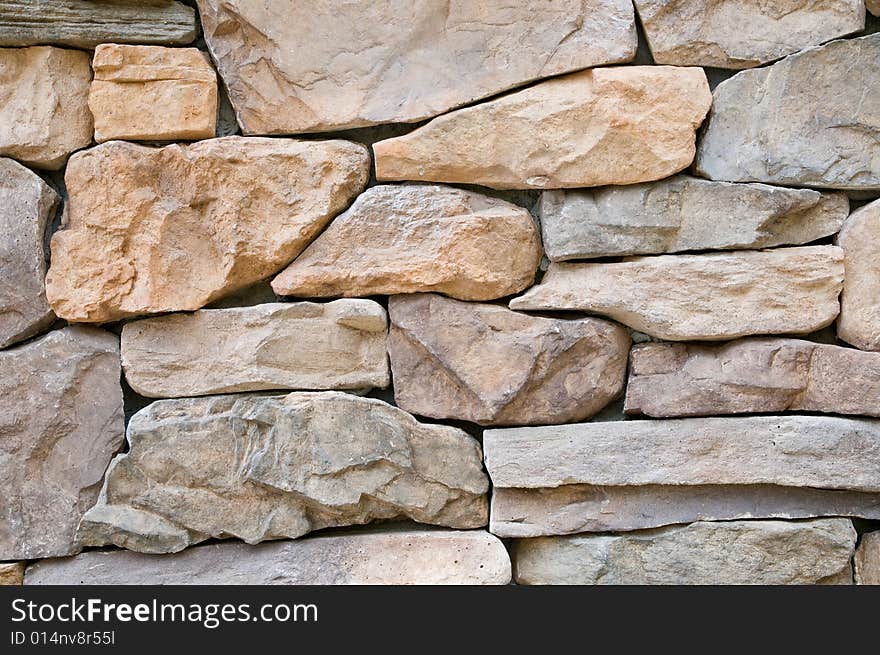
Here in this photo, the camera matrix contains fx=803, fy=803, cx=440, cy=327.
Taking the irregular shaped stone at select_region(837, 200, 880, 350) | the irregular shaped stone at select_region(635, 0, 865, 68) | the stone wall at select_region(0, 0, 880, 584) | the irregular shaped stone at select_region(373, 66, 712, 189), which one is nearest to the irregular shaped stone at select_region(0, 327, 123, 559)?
the stone wall at select_region(0, 0, 880, 584)

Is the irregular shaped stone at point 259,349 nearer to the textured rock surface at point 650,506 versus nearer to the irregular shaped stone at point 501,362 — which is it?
the irregular shaped stone at point 501,362

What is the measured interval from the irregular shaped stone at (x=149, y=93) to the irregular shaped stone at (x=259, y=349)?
15.6 inches

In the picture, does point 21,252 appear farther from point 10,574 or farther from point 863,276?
point 863,276

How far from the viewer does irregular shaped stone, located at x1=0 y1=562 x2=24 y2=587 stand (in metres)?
1.67

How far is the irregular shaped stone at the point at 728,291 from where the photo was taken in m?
1.61

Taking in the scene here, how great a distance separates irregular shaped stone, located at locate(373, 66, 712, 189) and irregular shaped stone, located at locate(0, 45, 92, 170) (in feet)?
2.30

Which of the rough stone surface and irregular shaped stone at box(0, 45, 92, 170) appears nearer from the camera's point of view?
the rough stone surface

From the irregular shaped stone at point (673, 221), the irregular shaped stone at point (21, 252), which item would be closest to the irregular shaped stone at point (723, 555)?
the irregular shaped stone at point (673, 221)

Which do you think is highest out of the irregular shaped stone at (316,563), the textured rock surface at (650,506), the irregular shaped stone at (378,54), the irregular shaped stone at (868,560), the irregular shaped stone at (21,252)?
the irregular shaped stone at (378,54)

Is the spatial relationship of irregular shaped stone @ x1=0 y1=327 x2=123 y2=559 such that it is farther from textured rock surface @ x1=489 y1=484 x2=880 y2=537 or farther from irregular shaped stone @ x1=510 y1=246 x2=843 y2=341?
irregular shaped stone @ x1=510 y1=246 x2=843 y2=341

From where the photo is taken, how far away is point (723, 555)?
63.9 inches

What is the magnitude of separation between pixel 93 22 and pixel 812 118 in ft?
4.86

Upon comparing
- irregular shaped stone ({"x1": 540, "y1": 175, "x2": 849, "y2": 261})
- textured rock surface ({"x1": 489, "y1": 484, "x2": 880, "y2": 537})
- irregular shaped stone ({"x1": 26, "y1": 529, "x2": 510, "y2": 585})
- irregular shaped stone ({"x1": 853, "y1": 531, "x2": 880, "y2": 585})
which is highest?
irregular shaped stone ({"x1": 540, "y1": 175, "x2": 849, "y2": 261})

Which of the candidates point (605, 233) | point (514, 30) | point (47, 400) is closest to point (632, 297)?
point (605, 233)
